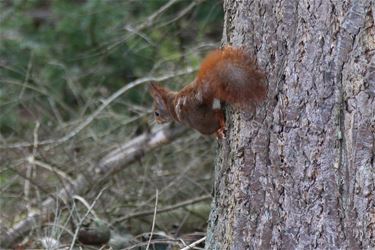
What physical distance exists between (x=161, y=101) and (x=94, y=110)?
208 cm

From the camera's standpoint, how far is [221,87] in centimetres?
261

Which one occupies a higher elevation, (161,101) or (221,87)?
(221,87)

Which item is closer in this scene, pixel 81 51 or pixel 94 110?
pixel 94 110

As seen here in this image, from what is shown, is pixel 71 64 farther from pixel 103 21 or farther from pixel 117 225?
pixel 117 225

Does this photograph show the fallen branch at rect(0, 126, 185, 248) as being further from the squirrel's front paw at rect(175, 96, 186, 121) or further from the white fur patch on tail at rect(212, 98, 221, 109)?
the white fur patch on tail at rect(212, 98, 221, 109)

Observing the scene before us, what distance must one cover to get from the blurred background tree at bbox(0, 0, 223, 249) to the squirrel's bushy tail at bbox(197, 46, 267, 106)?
124cm

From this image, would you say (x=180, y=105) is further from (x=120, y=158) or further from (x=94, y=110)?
(x=94, y=110)

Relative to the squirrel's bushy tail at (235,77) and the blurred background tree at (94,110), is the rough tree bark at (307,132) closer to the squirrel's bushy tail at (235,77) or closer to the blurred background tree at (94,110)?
the squirrel's bushy tail at (235,77)

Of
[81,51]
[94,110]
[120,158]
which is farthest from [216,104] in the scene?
[81,51]

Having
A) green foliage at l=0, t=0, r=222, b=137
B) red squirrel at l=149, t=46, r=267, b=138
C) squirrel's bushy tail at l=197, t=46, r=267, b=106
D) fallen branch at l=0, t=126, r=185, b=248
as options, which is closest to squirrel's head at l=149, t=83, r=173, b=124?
red squirrel at l=149, t=46, r=267, b=138

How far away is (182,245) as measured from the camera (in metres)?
3.49

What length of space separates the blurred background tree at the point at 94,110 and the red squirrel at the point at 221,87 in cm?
98

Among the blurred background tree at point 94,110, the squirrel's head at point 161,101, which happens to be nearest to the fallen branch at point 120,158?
the blurred background tree at point 94,110

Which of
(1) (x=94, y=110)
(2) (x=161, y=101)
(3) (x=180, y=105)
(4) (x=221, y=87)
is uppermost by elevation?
(4) (x=221, y=87)
